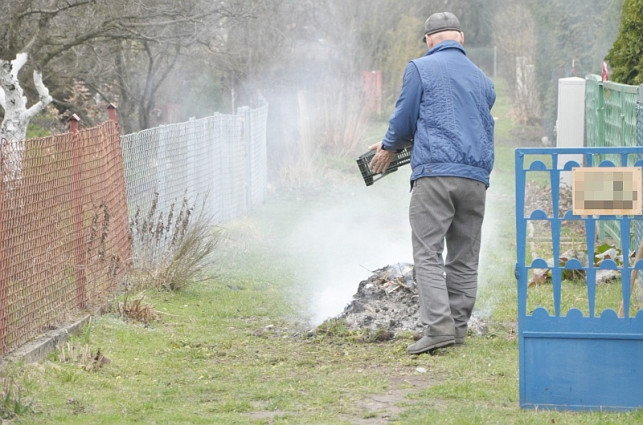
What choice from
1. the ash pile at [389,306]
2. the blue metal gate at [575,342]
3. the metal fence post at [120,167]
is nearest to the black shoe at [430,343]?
the ash pile at [389,306]

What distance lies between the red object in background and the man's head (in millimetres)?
17698

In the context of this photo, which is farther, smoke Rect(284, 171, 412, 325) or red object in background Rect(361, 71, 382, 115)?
red object in background Rect(361, 71, 382, 115)

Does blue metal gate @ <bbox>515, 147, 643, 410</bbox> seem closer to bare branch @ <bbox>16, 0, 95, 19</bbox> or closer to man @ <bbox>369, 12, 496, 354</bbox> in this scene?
man @ <bbox>369, 12, 496, 354</bbox>

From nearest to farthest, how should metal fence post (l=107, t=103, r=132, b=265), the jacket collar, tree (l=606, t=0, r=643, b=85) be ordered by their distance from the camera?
1. the jacket collar
2. metal fence post (l=107, t=103, r=132, b=265)
3. tree (l=606, t=0, r=643, b=85)

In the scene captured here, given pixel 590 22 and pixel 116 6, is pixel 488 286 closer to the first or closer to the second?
pixel 116 6

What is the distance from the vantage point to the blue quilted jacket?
634cm

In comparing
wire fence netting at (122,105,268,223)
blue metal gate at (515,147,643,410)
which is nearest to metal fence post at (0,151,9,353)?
blue metal gate at (515,147,643,410)

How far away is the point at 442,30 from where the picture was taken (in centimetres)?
671

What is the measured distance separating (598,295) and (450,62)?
2621 millimetres

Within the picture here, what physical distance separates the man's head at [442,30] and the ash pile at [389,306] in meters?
1.87

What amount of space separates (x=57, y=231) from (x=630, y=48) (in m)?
6.98

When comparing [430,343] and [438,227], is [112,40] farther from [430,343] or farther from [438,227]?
[430,343]

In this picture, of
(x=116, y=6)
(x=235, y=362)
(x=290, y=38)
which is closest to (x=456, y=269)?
(x=235, y=362)

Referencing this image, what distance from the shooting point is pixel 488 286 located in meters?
9.41
